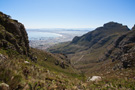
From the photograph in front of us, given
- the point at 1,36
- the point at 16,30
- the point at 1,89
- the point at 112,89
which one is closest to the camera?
the point at 1,89

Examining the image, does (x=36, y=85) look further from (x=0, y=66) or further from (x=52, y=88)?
(x=0, y=66)

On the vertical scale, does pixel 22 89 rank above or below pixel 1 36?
below

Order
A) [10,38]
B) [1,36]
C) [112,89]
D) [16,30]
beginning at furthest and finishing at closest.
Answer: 1. [16,30]
2. [10,38]
3. [1,36]
4. [112,89]

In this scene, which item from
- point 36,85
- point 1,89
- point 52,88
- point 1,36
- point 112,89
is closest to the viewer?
point 1,89

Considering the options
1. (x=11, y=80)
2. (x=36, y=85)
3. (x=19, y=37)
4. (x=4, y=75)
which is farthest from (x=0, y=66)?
(x=19, y=37)

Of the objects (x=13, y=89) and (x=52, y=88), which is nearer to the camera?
(x=13, y=89)

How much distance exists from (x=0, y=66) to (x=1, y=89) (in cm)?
187

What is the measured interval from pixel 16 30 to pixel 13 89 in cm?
4265

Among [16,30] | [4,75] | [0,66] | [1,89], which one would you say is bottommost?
[1,89]

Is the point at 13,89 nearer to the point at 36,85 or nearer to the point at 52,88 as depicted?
the point at 36,85

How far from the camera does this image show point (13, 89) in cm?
608

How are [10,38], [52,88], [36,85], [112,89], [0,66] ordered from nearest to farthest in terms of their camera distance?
[0,66]
[36,85]
[52,88]
[112,89]
[10,38]

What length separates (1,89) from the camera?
5.27 meters

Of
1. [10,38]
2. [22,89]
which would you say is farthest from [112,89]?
[10,38]
